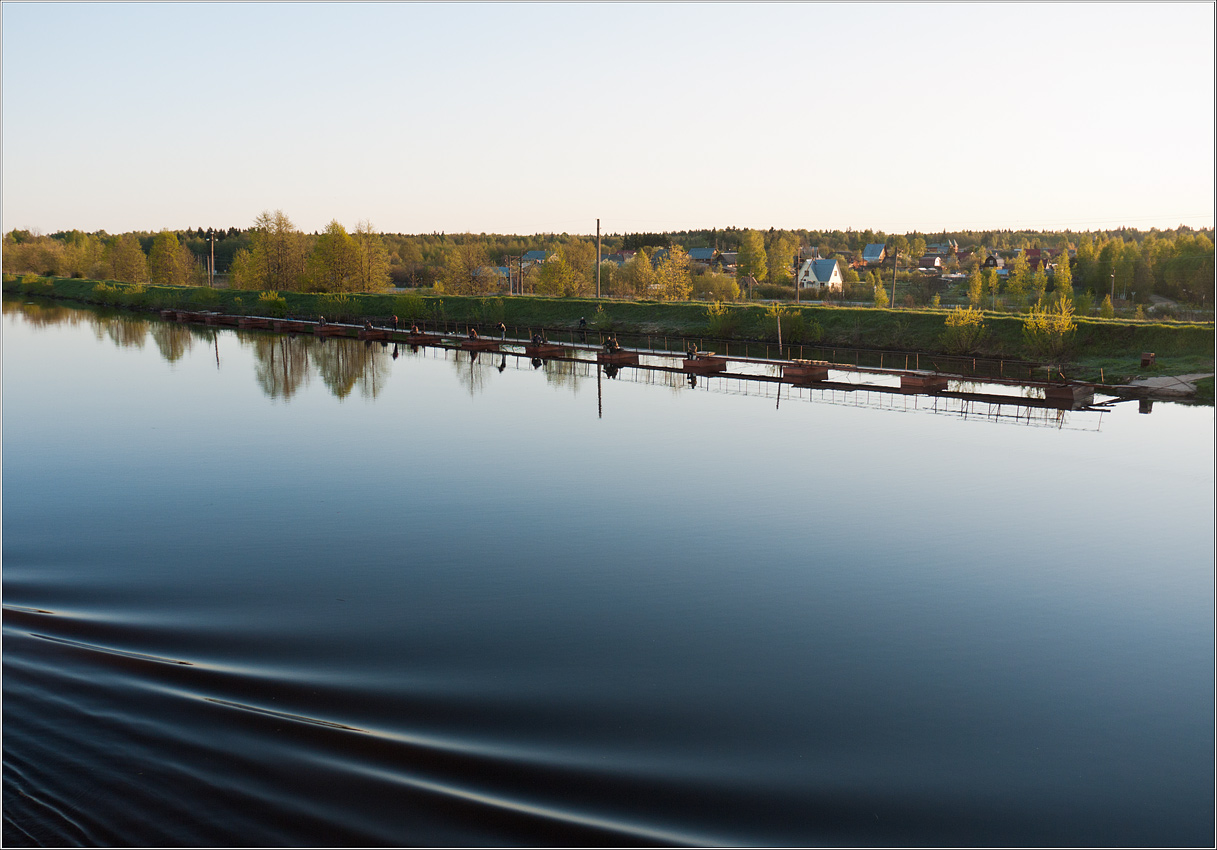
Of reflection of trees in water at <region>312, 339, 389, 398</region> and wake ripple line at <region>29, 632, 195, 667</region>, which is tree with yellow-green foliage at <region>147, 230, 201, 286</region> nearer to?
reflection of trees in water at <region>312, 339, 389, 398</region>

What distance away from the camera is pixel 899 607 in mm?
11609

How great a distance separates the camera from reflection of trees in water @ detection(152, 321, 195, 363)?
4453 centimetres

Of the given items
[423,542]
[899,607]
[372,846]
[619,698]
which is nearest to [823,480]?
→ [899,607]

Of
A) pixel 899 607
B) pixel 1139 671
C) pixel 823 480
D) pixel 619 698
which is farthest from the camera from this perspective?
pixel 823 480

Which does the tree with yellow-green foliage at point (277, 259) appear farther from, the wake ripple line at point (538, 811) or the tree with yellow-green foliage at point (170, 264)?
the wake ripple line at point (538, 811)

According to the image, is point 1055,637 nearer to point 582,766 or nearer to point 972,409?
point 582,766

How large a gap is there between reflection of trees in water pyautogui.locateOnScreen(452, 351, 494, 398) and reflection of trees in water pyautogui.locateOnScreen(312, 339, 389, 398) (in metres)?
3.13

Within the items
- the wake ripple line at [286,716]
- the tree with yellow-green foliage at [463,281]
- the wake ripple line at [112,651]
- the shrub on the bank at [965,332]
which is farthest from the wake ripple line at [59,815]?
the tree with yellow-green foliage at [463,281]

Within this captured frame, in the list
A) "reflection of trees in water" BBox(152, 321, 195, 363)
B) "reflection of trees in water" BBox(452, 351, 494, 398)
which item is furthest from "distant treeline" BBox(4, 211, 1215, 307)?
"reflection of trees in water" BBox(452, 351, 494, 398)

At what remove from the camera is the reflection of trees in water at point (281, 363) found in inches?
1289

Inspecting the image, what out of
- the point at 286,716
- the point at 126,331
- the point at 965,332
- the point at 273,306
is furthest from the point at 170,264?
the point at 286,716

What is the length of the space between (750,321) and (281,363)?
86.5 ft

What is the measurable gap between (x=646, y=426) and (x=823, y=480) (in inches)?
287

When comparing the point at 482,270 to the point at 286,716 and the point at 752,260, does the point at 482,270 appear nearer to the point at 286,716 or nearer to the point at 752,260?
the point at 752,260
